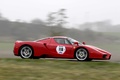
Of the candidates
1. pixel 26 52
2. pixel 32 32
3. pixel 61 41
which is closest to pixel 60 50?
pixel 61 41

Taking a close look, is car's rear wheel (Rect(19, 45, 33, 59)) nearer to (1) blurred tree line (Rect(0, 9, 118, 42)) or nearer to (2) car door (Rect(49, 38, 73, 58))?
(2) car door (Rect(49, 38, 73, 58))

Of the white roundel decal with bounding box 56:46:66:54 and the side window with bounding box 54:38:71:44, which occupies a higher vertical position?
the side window with bounding box 54:38:71:44

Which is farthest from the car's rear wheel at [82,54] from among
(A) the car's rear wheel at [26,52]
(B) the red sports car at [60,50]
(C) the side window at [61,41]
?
(A) the car's rear wheel at [26,52]

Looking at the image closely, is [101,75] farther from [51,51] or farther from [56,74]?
[51,51]

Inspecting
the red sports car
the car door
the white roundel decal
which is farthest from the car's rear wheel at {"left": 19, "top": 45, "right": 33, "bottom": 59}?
the white roundel decal

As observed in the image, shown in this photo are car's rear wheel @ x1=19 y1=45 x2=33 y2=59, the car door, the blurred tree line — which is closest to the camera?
the car door

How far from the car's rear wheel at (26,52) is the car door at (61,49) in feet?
2.95

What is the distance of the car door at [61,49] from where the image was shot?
13.5m

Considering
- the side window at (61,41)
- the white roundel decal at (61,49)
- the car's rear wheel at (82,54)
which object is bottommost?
the car's rear wheel at (82,54)

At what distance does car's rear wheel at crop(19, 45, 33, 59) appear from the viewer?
45.4 ft

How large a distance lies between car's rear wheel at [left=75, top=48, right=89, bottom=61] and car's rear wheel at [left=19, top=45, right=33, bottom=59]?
2024mm

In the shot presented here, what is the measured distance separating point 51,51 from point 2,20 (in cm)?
6166

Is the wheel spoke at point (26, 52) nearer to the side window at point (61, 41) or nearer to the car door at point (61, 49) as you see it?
the car door at point (61, 49)

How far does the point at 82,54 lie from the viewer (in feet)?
43.9
